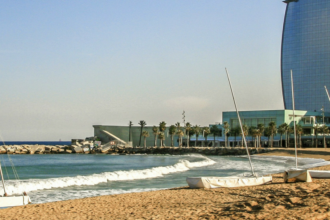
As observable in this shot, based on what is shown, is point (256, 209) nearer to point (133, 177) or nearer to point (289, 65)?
point (133, 177)

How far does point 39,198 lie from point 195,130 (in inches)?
3268

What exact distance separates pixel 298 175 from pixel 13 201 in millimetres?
11767

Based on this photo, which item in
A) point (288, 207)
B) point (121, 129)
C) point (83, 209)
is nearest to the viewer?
point (288, 207)

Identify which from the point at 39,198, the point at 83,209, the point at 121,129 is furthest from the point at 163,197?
the point at 121,129

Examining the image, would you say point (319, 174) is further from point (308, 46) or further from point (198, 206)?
point (308, 46)

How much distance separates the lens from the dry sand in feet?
34.8

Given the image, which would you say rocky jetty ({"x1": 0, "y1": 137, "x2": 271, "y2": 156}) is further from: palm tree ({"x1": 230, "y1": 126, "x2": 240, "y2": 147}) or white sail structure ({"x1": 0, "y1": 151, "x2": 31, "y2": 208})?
white sail structure ({"x1": 0, "y1": 151, "x2": 31, "y2": 208})

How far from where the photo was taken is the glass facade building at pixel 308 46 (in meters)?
146

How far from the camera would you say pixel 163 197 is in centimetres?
1711

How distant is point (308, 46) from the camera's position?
5773 inches

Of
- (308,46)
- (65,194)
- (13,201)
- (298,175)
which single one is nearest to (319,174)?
(298,175)

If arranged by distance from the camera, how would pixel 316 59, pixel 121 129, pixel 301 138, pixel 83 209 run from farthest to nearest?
pixel 316 59 → pixel 121 129 → pixel 301 138 → pixel 83 209

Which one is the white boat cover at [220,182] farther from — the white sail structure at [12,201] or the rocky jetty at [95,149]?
the rocky jetty at [95,149]

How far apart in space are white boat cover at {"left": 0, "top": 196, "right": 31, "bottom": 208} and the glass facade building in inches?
5436
